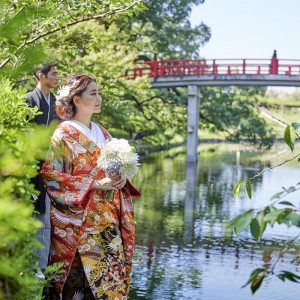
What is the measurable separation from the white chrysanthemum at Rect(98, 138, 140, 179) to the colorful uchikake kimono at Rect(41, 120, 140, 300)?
12cm

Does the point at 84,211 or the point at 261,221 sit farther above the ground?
the point at 261,221

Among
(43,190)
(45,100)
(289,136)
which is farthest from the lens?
(45,100)

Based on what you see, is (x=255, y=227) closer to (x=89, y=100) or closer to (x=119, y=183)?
(x=119, y=183)

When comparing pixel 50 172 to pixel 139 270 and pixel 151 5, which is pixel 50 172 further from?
pixel 151 5

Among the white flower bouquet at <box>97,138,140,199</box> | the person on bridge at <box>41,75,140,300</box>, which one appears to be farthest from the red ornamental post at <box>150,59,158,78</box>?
the white flower bouquet at <box>97,138,140,199</box>

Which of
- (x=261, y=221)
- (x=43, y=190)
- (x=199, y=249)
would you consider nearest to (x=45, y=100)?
(x=43, y=190)

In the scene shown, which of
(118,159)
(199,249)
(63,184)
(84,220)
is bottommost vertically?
(199,249)

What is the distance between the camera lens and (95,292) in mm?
3541

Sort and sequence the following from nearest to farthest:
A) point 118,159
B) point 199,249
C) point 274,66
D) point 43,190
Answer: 1. point 118,159
2. point 43,190
3. point 199,249
4. point 274,66

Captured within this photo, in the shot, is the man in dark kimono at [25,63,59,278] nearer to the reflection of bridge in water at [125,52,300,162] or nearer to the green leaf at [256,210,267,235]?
the green leaf at [256,210,267,235]

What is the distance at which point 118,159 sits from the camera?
3.52m

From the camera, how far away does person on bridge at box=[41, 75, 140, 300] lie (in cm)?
354

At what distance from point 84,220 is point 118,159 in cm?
37

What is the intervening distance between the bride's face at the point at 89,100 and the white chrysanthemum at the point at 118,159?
0.24 metres
